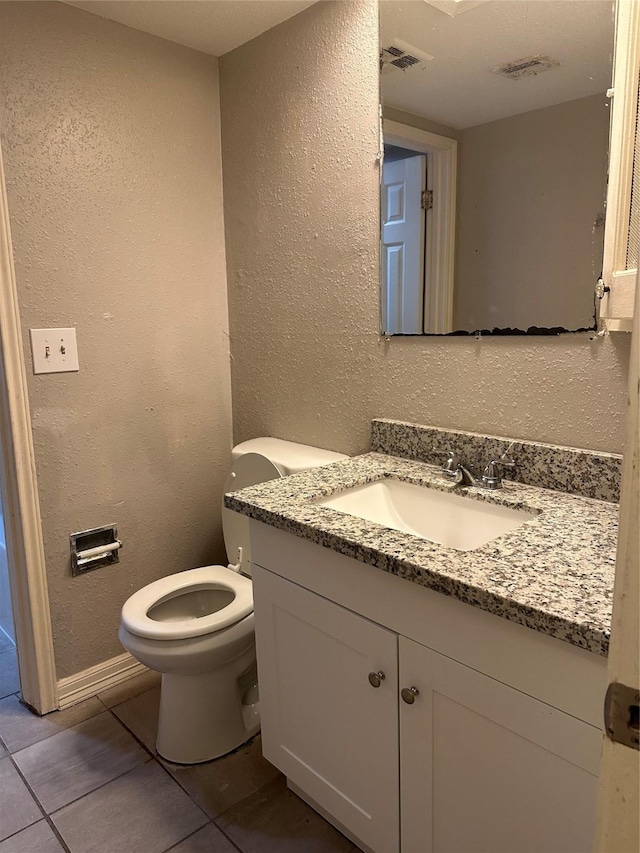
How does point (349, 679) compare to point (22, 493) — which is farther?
point (22, 493)

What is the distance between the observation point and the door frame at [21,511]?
1.64 meters

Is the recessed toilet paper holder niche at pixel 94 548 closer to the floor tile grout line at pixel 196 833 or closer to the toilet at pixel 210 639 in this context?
the toilet at pixel 210 639

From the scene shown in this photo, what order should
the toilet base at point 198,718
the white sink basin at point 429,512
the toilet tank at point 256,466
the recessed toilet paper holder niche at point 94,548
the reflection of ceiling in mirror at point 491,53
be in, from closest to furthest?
the reflection of ceiling in mirror at point 491,53, the white sink basin at point 429,512, the toilet base at point 198,718, the toilet tank at point 256,466, the recessed toilet paper holder niche at point 94,548

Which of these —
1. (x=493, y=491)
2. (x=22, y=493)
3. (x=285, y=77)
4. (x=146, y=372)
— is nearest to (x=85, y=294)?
(x=146, y=372)

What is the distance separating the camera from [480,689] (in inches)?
38.3

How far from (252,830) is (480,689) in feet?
2.67

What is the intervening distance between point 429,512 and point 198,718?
87 centimetres

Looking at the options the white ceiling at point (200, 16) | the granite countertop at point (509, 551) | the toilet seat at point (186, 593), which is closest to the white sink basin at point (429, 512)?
the granite countertop at point (509, 551)

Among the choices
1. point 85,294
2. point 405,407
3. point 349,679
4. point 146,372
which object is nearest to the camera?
point 349,679

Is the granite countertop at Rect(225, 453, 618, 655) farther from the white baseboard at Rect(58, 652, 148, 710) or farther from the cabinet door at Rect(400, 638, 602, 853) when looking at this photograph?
the white baseboard at Rect(58, 652, 148, 710)

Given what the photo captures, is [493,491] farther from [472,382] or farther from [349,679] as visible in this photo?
[349,679]

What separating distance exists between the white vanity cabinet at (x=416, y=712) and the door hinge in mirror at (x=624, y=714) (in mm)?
412

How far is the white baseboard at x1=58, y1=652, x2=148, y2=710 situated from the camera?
1.89 m

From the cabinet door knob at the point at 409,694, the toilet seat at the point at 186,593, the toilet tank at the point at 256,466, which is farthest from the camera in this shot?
the toilet tank at the point at 256,466
